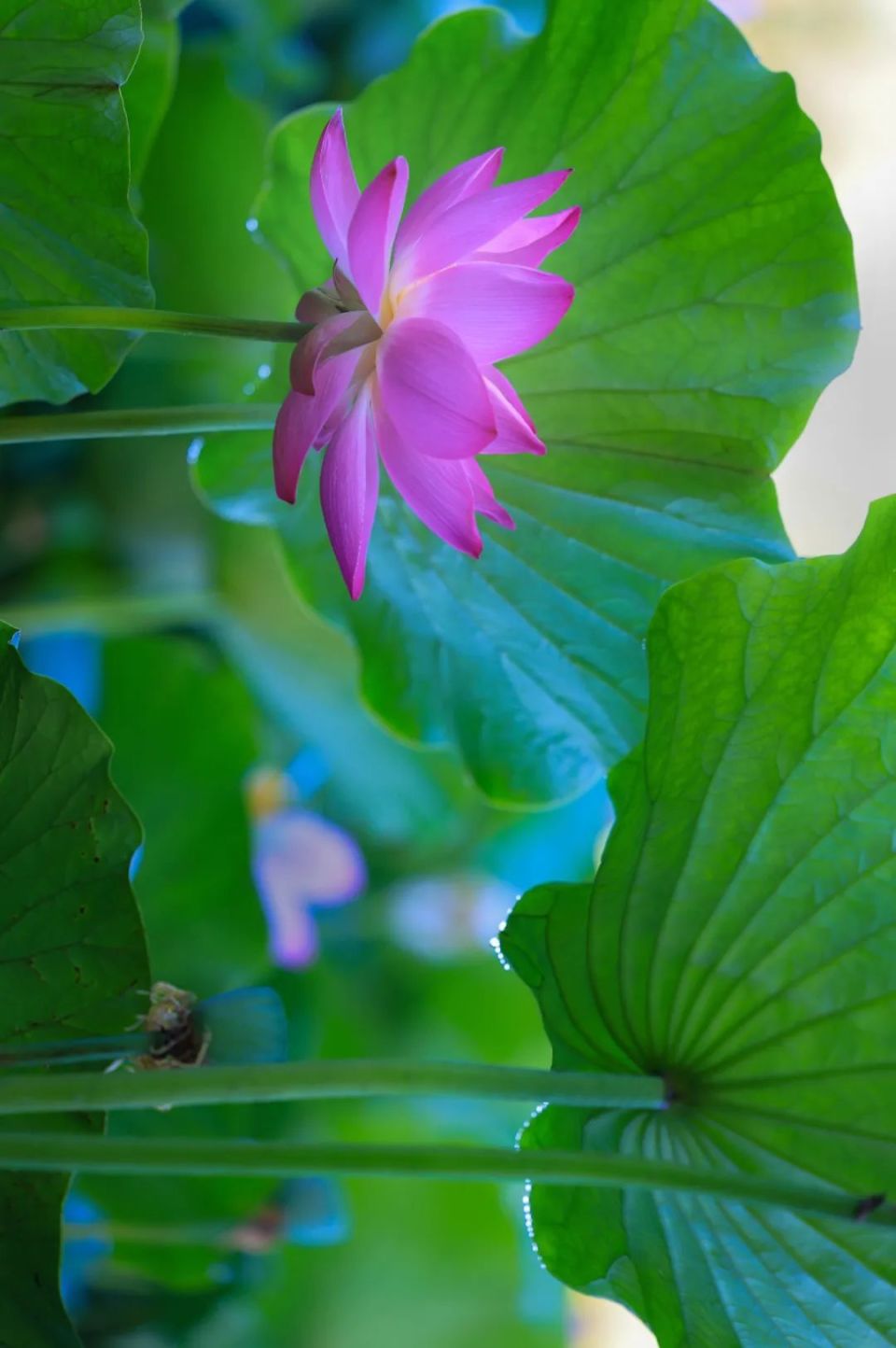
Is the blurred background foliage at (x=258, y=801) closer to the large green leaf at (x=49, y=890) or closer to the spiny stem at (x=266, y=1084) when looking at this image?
the large green leaf at (x=49, y=890)

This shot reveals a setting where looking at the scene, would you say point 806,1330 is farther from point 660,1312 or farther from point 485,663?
point 485,663

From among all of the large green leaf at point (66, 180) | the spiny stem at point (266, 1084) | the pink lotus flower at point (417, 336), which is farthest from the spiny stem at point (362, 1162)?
the large green leaf at point (66, 180)

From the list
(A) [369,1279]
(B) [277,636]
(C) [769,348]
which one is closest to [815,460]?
(B) [277,636]

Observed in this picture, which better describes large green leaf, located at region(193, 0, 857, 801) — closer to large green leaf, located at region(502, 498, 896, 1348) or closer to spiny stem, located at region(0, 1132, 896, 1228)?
large green leaf, located at region(502, 498, 896, 1348)

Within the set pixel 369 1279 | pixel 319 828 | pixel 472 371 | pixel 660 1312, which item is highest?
pixel 472 371

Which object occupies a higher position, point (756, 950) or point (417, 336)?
point (417, 336)

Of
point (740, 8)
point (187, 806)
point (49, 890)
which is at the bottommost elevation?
point (187, 806)

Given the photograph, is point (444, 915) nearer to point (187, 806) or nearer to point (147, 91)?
point (187, 806)

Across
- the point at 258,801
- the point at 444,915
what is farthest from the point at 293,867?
the point at 444,915
